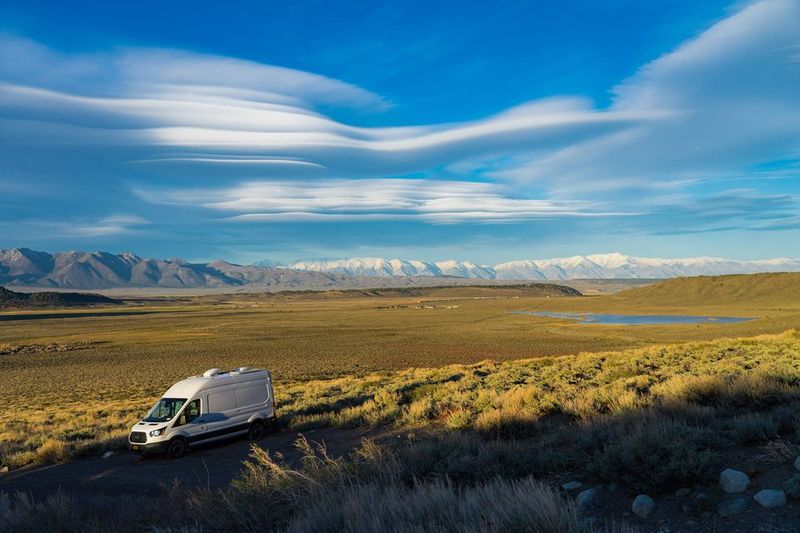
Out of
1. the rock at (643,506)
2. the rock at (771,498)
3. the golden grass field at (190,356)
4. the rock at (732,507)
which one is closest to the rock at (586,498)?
the rock at (643,506)

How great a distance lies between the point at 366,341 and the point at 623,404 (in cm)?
5599

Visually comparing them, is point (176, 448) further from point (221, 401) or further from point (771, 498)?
point (771, 498)

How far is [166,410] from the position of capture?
1486 cm

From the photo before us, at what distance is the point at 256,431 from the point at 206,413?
154 cm

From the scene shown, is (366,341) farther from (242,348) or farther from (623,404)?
(623,404)

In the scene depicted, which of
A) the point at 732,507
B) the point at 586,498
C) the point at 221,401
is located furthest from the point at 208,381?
the point at 732,507

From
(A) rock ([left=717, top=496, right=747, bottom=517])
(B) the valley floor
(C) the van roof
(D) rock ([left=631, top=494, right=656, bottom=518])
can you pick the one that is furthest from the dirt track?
(A) rock ([left=717, top=496, right=747, bottom=517])

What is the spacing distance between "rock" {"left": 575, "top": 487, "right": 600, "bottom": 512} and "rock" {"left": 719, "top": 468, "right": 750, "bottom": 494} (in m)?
1.27

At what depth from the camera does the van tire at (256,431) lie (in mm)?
15398

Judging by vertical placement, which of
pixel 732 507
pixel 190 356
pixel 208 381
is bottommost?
pixel 190 356

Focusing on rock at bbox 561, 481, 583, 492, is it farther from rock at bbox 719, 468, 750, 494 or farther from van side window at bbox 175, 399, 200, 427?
van side window at bbox 175, 399, 200, 427

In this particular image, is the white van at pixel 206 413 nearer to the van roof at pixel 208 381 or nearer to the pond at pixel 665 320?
the van roof at pixel 208 381

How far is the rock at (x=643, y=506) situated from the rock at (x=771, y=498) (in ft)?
3.05

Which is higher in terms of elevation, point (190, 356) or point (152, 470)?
point (152, 470)
